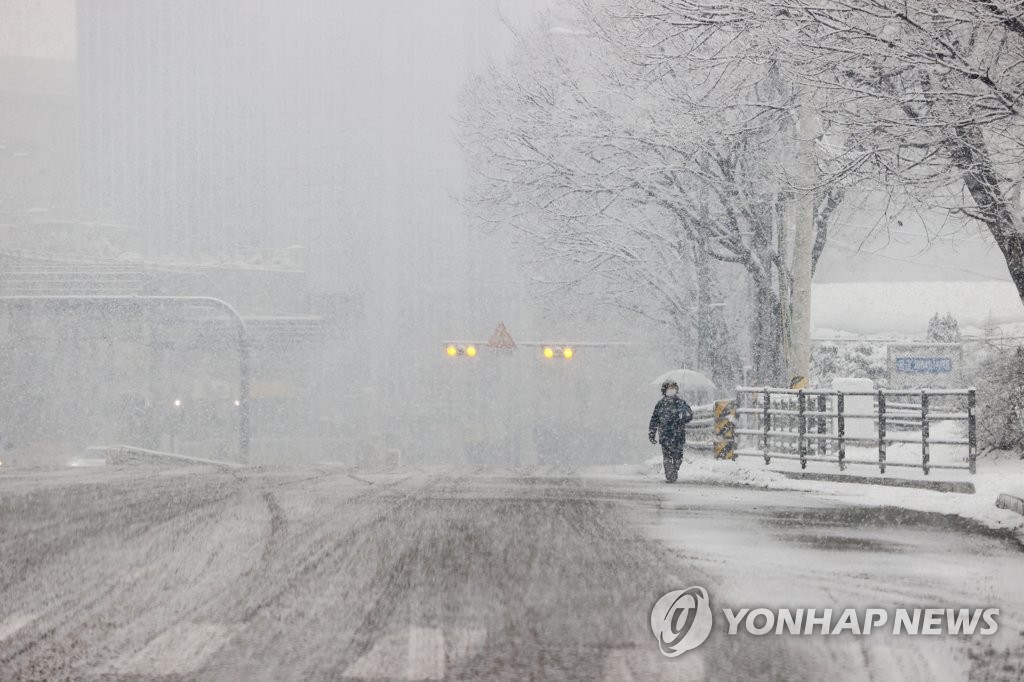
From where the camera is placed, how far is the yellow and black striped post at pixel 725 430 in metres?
25.3

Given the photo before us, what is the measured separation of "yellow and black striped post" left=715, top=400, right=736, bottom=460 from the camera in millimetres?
25344

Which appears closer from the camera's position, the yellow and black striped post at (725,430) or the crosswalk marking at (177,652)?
the crosswalk marking at (177,652)

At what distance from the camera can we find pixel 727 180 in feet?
86.4

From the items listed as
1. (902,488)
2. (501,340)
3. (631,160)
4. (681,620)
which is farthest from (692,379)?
(681,620)

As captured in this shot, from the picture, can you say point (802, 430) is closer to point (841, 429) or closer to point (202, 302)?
point (841, 429)

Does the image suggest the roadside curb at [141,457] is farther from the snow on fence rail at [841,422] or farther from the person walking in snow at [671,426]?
the person walking in snow at [671,426]

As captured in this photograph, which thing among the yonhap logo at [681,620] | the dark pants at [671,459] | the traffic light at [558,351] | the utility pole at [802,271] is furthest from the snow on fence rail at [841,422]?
the traffic light at [558,351]

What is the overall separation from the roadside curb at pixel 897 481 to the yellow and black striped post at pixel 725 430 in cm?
382

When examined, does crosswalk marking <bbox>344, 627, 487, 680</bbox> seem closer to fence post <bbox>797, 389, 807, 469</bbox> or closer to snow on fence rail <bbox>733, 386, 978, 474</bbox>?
snow on fence rail <bbox>733, 386, 978, 474</bbox>

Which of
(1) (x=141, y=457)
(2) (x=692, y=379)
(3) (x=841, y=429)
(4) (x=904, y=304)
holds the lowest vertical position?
(1) (x=141, y=457)

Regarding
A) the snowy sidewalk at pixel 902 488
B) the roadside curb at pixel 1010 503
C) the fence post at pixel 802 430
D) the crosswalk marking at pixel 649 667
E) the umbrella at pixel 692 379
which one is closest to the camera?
the crosswalk marking at pixel 649 667

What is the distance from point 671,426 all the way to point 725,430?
426 cm

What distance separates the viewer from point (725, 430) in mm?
25562

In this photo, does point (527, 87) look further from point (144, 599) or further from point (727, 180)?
point (144, 599)
